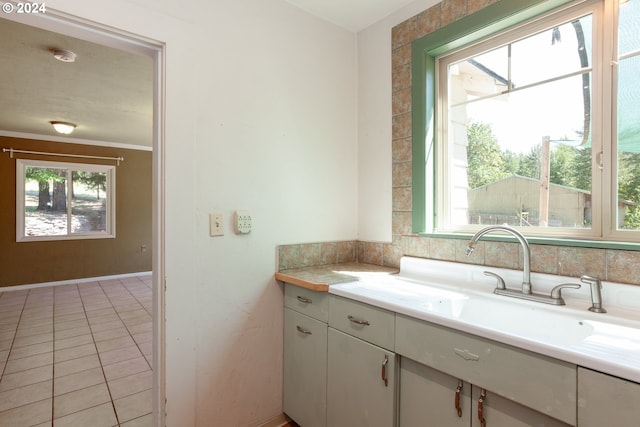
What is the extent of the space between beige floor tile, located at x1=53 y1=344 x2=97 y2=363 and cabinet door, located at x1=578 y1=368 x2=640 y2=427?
333 centimetres

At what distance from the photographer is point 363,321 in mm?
1383

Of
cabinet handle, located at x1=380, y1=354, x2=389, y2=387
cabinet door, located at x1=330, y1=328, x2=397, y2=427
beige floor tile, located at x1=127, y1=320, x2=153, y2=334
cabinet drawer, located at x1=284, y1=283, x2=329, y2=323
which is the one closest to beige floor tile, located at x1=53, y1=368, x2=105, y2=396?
beige floor tile, located at x1=127, y1=320, x2=153, y2=334

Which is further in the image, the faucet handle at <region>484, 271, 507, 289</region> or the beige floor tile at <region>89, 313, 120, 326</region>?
the beige floor tile at <region>89, 313, 120, 326</region>

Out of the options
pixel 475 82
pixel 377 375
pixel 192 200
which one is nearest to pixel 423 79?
pixel 475 82

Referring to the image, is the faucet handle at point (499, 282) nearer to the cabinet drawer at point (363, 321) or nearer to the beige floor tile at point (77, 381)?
the cabinet drawer at point (363, 321)

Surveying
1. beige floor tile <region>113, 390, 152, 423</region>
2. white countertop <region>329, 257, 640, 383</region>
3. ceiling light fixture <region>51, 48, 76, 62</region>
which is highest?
ceiling light fixture <region>51, 48, 76, 62</region>

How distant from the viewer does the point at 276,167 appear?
72.1 inches

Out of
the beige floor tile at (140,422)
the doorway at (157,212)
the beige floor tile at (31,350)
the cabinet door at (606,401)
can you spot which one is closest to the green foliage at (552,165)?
the cabinet door at (606,401)

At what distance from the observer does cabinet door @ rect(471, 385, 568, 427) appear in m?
0.90

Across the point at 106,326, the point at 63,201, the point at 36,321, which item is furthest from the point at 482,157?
the point at 63,201

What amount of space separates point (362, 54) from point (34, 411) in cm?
307

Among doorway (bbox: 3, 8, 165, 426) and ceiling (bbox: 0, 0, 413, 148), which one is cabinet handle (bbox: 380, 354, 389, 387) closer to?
doorway (bbox: 3, 8, 165, 426)

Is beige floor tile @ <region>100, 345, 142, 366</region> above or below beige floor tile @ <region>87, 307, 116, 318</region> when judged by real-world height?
below

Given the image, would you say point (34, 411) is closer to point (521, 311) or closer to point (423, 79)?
point (521, 311)
